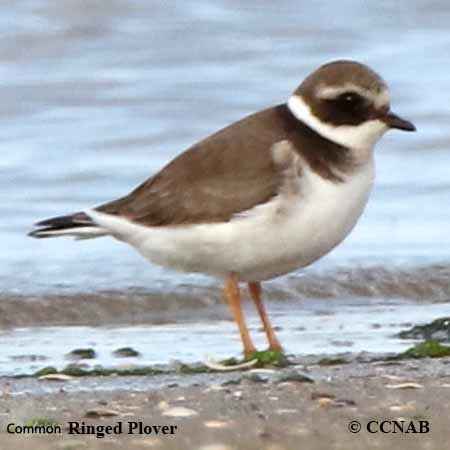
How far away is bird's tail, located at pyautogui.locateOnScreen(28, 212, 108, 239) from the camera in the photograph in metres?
7.83

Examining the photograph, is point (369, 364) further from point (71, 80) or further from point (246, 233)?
point (71, 80)

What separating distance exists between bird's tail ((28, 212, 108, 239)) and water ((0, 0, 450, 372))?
4.09 feet

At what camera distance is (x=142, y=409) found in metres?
6.20

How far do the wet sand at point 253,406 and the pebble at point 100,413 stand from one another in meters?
0.01

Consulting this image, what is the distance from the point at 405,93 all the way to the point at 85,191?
3.34 metres

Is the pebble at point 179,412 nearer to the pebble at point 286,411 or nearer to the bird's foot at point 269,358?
the pebble at point 286,411

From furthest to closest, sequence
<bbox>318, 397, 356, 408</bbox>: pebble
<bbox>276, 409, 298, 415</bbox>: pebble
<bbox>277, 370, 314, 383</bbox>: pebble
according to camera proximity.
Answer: <bbox>277, 370, 314, 383</bbox>: pebble, <bbox>318, 397, 356, 408</bbox>: pebble, <bbox>276, 409, 298, 415</bbox>: pebble

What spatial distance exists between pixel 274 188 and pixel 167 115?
5717 mm

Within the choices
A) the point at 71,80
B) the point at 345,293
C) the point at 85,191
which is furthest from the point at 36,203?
the point at 71,80

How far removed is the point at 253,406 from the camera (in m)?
6.18

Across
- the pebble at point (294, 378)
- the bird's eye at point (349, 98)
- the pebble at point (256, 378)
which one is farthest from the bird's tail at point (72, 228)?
the pebble at point (294, 378)

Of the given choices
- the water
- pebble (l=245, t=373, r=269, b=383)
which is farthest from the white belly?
the water

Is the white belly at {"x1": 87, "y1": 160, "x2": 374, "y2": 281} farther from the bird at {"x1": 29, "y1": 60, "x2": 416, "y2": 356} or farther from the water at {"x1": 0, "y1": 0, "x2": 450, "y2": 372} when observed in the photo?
the water at {"x1": 0, "y1": 0, "x2": 450, "y2": 372}

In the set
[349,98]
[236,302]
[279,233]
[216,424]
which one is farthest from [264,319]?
[216,424]
